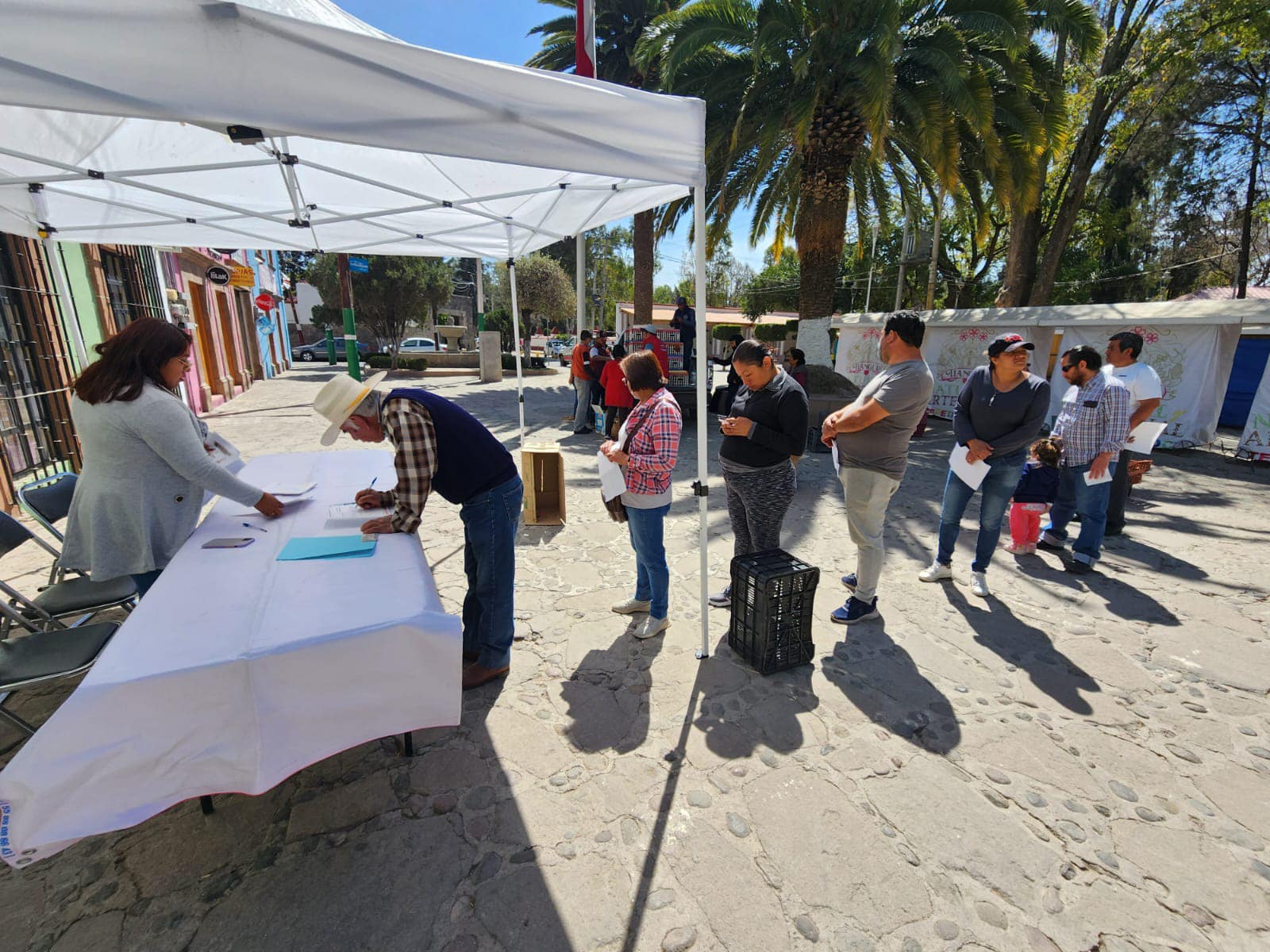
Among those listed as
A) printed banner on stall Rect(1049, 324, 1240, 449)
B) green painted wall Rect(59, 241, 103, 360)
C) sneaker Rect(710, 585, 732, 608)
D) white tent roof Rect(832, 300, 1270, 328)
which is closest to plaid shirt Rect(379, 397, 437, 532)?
sneaker Rect(710, 585, 732, 608)

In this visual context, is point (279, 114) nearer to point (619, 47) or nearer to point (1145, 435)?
point (1145, 435)

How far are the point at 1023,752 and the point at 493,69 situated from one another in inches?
147

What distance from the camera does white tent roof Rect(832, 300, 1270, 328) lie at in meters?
8.57

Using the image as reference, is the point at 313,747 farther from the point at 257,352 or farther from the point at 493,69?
the point at 257,352

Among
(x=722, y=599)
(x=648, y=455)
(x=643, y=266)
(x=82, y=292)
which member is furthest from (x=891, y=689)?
(x=643, y=266)

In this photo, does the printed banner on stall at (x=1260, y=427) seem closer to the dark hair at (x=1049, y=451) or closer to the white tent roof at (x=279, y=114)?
the dark hair at (x=1049, y=451)

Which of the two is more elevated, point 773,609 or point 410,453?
point 410,453

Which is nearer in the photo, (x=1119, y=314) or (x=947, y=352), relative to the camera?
(x=1119, y=314)

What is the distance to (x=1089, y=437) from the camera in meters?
4.34

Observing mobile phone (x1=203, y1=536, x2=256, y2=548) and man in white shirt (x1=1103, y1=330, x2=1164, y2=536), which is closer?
mobile phone (x1=203, y1=536, x2=256, y2=548)

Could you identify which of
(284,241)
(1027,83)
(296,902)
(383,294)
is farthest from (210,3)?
(383,294)

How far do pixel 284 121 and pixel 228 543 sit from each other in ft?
5.46

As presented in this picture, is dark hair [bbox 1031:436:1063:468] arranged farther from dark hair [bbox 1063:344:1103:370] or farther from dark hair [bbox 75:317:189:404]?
dark hair [bbox 75:317:189:404]

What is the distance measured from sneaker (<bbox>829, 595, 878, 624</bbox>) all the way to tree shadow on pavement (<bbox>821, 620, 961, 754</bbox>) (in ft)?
0.20
